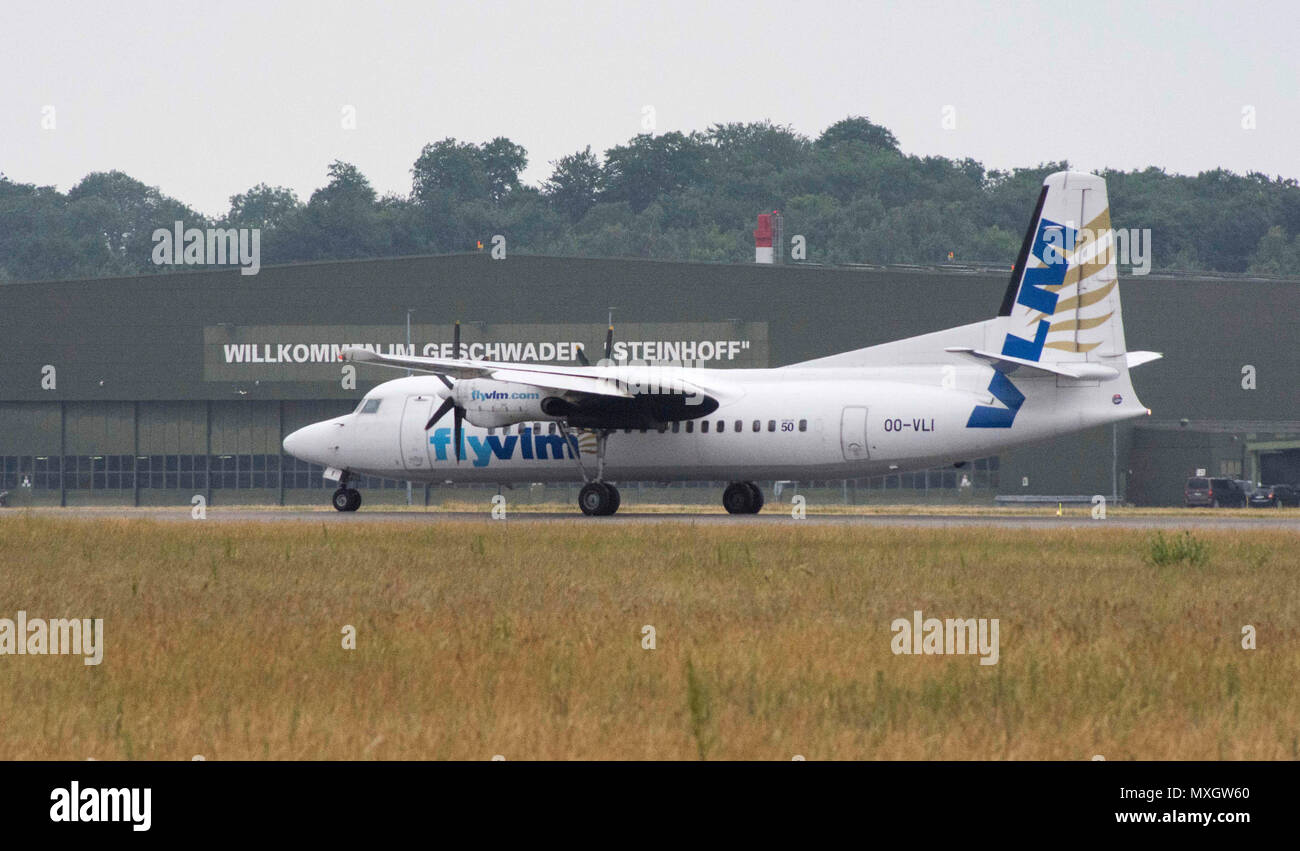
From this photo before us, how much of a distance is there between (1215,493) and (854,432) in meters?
32.0

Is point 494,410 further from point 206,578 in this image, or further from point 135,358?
point 135,358

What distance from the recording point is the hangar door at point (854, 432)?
1336 inches

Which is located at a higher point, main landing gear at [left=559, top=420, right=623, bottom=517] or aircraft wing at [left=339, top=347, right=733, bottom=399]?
aircraft wing at [left=339, top=347, right=733, bottom=399]

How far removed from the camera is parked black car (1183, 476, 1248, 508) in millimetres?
59812

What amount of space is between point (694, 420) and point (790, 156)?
125 m

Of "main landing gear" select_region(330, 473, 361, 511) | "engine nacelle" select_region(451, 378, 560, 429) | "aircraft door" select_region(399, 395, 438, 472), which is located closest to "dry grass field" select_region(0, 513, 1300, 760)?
"engine nacelle" select_region(451, 378, 560, 429)

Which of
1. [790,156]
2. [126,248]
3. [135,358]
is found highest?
[790,156]

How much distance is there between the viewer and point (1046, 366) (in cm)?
3234

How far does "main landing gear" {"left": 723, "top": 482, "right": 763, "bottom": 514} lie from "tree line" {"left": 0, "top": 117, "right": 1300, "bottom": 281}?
83.3m

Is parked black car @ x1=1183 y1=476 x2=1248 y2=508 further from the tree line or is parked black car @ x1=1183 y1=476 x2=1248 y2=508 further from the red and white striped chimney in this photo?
the tree line

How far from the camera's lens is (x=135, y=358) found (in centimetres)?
6731

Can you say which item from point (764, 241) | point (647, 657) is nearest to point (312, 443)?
point (647, 657)
